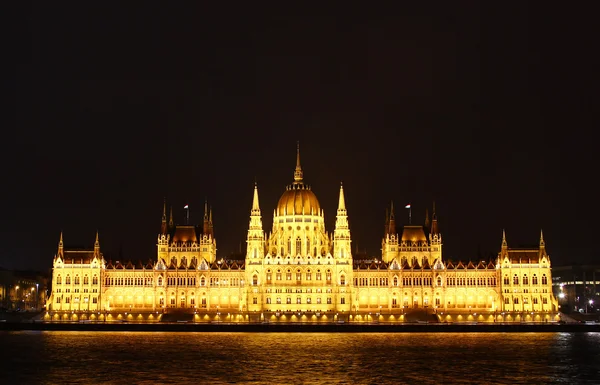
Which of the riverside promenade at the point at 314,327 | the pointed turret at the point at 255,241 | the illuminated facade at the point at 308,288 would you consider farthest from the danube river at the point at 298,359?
the pointed turret at the point at 255,241

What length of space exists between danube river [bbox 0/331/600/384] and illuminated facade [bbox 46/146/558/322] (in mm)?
34434

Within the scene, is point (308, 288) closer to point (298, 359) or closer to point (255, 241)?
point (255, 241)

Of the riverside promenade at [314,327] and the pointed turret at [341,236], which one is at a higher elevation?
the pointed turret at [341,236]

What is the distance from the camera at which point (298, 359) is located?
116 meters

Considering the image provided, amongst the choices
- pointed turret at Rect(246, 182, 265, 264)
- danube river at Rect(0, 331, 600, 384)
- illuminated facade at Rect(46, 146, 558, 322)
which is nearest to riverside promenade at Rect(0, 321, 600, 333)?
danube river at Rect(0, 331, 600, 384)

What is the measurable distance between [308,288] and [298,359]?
76.6m

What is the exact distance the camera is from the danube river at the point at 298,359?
10056 cm

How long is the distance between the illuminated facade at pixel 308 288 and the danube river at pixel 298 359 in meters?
34.4

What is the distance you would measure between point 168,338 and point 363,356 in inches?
1487

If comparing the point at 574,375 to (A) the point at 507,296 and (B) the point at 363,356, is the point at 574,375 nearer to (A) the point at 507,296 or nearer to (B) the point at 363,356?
(B) the point at 363,356

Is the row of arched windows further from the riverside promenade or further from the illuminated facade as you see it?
the riverside promenade

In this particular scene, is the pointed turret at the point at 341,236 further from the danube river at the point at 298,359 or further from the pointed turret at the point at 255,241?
the danube river at the point at 298,359

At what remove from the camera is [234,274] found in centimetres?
19700

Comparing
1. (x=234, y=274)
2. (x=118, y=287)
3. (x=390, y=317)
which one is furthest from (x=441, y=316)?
(x=118, y=287)
